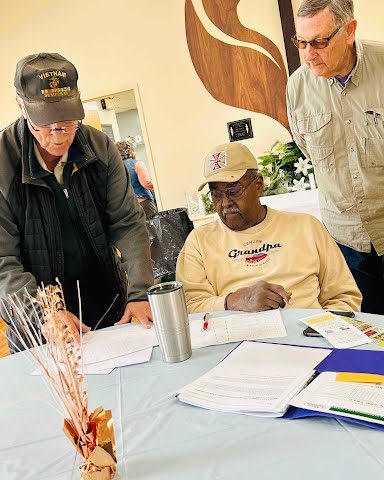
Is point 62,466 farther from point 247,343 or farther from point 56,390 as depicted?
point 247,343

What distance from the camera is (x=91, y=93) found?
180 inches

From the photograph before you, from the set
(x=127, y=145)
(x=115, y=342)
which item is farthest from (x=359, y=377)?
(x=127, y=145)

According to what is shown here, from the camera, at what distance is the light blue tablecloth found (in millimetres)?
713

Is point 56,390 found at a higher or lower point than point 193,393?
higher

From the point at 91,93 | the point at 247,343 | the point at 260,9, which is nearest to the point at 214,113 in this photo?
the point at 260,9

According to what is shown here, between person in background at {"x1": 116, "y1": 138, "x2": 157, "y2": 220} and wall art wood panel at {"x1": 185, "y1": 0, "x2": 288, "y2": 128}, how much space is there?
3.02 feet

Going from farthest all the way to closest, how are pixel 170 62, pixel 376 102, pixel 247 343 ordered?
1. pixel 170 62
2. pixel 376 102
3. pixel 247 343

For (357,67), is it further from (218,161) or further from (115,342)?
(115,342)

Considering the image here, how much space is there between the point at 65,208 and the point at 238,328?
2.77 feet

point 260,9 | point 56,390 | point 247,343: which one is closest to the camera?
point 56,390

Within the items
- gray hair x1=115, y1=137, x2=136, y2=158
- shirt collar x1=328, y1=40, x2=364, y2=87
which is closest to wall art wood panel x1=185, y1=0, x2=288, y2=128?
gray hair x1=115, y1=137, x2=136, y2=158

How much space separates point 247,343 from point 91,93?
3.93 m

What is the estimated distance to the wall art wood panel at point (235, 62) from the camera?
4.11 meters

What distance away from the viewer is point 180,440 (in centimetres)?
84
